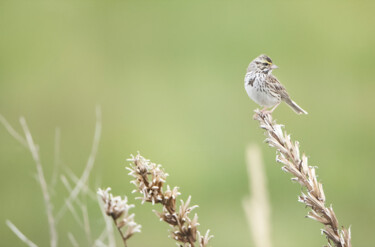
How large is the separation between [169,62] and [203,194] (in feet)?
16.5

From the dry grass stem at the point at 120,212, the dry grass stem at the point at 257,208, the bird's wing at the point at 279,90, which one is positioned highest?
the bird's wing at the point at 279,90

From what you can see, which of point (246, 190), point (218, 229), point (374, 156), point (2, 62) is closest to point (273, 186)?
point (246, 190)

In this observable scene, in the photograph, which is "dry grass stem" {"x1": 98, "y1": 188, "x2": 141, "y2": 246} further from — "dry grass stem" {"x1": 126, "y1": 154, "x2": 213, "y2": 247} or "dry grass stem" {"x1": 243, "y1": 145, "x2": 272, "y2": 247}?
"dry grass stem" {"x1": 243, "y1": 145, "x2": 272, "y2": 247}

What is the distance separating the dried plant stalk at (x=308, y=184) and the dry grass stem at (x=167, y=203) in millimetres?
319

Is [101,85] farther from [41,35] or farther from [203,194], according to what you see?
[203,194]

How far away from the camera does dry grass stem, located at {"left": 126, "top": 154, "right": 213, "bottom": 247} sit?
7.98ft

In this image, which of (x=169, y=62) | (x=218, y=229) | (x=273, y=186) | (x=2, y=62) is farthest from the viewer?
(x=2, y=62)

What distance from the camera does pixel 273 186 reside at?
12883mm

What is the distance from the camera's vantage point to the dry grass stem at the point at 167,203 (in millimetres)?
2434

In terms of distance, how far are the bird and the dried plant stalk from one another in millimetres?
2737

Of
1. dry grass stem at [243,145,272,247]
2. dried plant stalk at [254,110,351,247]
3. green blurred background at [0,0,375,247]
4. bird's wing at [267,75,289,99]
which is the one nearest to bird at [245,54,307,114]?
bird's wing at [267,75,289,99]

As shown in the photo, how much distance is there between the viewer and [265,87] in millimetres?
5844

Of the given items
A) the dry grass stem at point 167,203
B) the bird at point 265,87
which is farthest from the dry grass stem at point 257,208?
the bird at point 265,87

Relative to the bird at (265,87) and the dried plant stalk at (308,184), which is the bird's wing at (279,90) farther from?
the dried plant stalk at (308,184)
